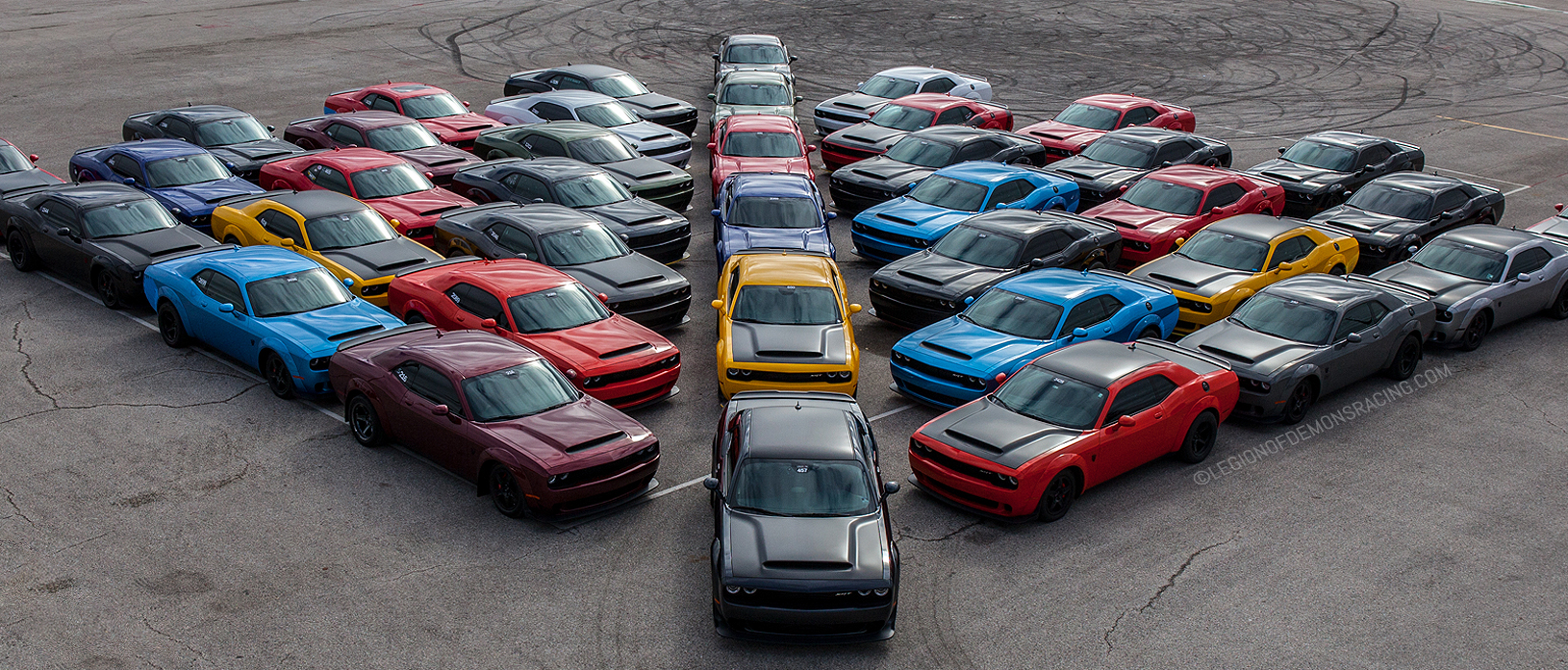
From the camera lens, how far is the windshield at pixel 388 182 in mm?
19281

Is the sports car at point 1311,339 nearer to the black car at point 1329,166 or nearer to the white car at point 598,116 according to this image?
the black car at point 1329,166

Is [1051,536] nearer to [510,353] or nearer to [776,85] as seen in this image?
[510,353]

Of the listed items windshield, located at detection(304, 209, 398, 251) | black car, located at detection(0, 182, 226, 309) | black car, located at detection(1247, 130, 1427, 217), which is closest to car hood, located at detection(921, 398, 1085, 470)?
windshield, located at detection(304, 209, 398, 251)

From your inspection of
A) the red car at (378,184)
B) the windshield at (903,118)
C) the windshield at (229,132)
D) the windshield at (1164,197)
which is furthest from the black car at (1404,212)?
the windshield at (229,132)

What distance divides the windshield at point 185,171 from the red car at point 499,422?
8.81 m

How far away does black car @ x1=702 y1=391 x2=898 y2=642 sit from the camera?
9.23m

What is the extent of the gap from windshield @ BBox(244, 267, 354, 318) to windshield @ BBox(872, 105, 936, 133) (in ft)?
45.2

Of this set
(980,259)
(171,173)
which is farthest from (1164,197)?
(171,173)

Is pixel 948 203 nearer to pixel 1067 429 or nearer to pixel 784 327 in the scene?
pixel 784 327

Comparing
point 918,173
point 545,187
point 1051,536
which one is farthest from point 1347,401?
point 545,187

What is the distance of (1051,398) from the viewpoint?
12297 millimetres

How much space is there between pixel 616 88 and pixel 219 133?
8674mm

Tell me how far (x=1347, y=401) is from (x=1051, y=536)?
19.0 feet

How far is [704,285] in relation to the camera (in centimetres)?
1870
